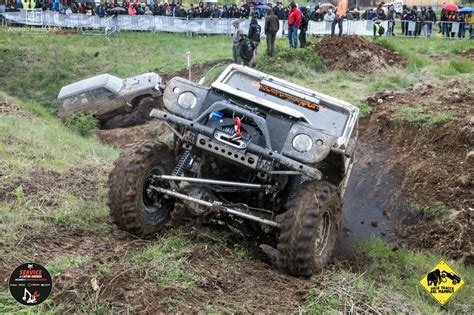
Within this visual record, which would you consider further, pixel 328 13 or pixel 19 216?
pixel 328 13

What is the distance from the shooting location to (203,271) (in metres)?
4.99

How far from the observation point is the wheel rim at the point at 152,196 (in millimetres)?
5848

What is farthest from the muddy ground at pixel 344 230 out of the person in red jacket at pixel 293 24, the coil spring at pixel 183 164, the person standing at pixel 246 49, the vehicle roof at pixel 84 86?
the person in red jacket at pixel 293 24

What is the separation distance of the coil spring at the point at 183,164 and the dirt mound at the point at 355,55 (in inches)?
453

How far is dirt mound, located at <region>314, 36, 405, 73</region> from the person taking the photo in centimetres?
1697

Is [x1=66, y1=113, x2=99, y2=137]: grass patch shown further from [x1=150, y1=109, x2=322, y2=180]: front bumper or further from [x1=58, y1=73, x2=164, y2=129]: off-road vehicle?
[x1=150, y1=109, x2=322, y2=180]: front bumper

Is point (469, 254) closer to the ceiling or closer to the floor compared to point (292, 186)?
closer to the floor

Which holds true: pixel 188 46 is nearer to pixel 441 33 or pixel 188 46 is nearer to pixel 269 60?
pixel 269 60

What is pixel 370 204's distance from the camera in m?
9.41

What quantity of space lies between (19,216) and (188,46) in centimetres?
1912

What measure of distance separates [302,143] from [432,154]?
5.17 metres

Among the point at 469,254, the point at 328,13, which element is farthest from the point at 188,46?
the point at 469,254

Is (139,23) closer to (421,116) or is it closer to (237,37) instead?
(237,37)

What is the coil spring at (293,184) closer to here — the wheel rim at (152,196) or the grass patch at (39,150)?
the wheel rim at (152,196)
